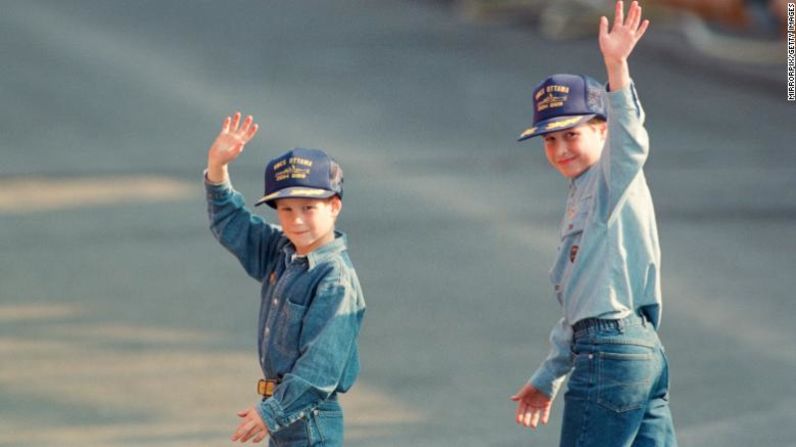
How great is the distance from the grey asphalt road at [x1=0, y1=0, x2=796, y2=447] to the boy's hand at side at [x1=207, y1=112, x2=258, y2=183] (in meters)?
2.14

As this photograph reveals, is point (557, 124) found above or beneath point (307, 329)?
above

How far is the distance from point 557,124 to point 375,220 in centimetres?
563

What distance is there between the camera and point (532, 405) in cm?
518

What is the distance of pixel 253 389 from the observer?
7.51 meters

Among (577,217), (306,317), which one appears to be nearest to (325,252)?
(306,317)

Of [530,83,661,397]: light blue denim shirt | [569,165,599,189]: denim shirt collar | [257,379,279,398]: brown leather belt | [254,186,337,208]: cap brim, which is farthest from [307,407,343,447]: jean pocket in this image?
[569,165,599,189]: denim shirt collar

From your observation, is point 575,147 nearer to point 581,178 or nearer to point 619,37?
point 581,178

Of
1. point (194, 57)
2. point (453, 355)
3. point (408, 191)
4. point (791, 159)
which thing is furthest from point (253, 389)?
point (194, 57)

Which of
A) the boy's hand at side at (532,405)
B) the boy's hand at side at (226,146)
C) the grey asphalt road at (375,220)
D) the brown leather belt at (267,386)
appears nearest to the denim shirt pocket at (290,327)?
the brown leather belt at (267,386)

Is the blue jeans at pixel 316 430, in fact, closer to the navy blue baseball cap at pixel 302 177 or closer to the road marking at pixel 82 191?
the navy blue baseball cap at pixel 302 177

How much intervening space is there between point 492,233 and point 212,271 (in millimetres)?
1836

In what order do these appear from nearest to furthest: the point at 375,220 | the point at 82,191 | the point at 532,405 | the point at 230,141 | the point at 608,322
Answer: the point at 608,322, the point at 230,141, the point at 532,405, the point at 375,220, the point at 82,191

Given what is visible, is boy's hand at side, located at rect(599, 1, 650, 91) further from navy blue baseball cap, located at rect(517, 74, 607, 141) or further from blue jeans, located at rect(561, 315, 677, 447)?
blue jeans, located at rect(561, 315, 677, 447)

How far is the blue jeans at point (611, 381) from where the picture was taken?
4.76m
